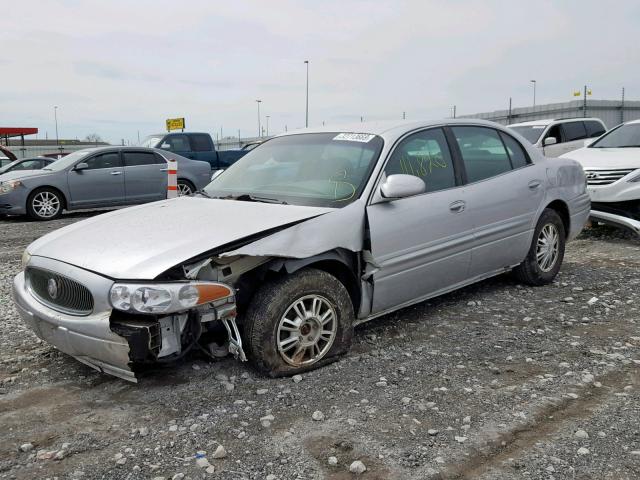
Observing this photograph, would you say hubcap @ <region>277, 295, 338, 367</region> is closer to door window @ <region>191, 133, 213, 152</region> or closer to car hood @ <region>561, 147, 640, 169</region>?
car hood @ <region>561, 147, 640, 169</region>

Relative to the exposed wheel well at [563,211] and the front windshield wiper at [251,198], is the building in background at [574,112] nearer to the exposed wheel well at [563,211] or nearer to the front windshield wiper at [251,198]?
the exposed wheel well at [563,211]

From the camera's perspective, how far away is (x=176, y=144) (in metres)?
16.0

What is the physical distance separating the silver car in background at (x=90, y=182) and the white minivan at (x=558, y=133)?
7909 millimetres

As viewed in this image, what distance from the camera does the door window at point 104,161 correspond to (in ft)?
39.2

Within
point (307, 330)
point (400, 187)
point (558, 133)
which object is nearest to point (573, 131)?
point (558, 133)

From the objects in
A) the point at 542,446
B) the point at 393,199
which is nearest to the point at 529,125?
the point at 393,199

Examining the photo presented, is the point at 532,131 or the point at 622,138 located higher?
the point at 532,131

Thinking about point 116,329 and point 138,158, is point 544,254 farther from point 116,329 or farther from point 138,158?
point 138,158

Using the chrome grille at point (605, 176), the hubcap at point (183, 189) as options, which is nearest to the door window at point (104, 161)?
the hubcap at point (183, 189)

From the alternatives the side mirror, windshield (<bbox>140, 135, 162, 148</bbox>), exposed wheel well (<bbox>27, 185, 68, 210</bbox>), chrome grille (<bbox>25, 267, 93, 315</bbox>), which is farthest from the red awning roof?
the side mirror

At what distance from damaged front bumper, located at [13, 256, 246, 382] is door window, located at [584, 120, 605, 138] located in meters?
13.7

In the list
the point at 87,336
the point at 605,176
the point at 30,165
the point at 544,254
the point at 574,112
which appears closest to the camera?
the point at 87,336

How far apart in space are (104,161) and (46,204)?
4.66ft

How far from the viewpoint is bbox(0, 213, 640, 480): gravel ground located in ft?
8.89
